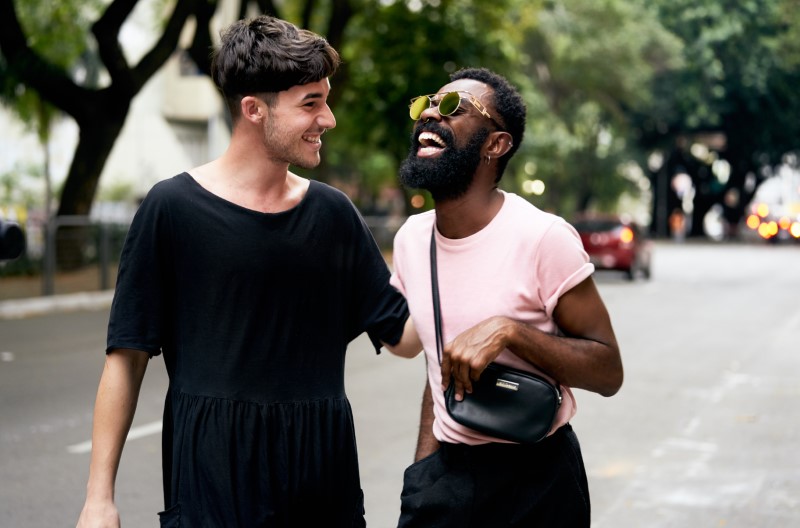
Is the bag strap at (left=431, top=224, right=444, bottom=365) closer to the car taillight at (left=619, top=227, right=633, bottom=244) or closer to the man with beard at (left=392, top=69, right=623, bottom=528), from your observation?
the man with beard at (left=392, top=69, right=623, bottom=528)

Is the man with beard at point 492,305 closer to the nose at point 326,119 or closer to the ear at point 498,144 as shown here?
the ear at point 498,144

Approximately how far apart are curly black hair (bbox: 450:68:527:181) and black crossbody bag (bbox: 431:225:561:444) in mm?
509

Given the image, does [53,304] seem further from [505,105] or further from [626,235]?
[505,105]

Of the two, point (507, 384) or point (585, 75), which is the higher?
point (585, 75)

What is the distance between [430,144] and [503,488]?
2.71 feet

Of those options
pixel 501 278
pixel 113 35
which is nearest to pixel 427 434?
pixel 501 278

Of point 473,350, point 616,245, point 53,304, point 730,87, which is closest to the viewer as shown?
point 473,350

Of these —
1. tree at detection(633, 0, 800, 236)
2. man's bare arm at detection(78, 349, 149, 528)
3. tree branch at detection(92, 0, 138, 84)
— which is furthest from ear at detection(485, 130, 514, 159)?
tree at detection(633, 0, 800, 236)

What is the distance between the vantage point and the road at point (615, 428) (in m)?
5.95

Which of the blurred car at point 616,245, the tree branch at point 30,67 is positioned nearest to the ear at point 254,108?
the tree branch at point 30,67

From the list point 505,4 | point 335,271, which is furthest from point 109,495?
point 505,4

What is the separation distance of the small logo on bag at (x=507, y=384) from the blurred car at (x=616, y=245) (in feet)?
73.1

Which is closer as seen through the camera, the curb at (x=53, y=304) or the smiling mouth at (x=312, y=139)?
the smiling mouth at (x=312, y=139)

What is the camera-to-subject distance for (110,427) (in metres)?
2.56
